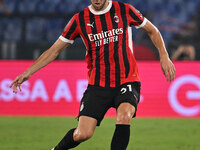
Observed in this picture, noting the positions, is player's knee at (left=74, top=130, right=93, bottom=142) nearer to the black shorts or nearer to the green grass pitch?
the black shorts

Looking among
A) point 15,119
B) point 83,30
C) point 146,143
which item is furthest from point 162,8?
point 83,30

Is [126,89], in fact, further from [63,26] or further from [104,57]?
[63,26]

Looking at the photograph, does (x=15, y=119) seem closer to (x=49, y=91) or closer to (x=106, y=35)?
(x=49, y=91)

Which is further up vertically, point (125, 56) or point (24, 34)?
point (24, 34)

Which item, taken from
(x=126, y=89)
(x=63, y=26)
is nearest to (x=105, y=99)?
(x=126, y=89)

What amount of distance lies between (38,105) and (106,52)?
5470 millimetres

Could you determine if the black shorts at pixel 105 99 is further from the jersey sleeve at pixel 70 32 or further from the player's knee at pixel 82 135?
the jersey sleeve at pixel 70 32

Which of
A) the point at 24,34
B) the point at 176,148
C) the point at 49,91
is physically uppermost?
the point at 24,34

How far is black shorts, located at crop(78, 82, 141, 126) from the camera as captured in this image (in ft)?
16.0

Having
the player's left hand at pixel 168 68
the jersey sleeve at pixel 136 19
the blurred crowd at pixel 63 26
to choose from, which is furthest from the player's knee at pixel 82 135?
the blurred crowd at pixel 63 26

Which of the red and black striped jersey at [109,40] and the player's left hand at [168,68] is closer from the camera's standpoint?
the player's left hand at [168,68]

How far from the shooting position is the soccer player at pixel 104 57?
194 inches

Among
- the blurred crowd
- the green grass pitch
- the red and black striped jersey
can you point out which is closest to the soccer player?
the red and black striped jersey

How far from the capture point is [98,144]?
6.91 m
